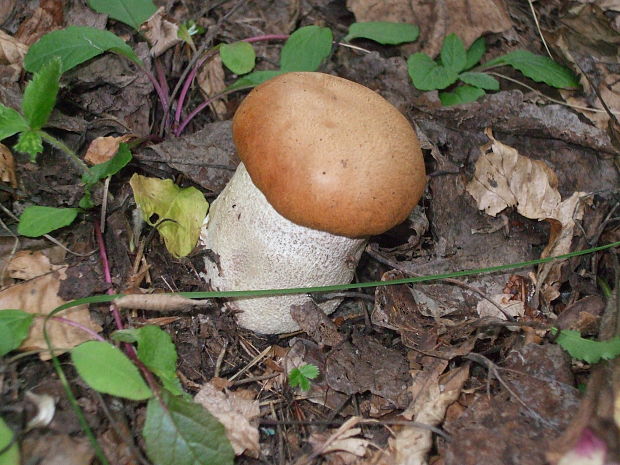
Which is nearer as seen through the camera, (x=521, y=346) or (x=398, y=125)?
(x=398, y=125)

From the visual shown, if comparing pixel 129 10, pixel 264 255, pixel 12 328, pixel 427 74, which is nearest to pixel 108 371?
pixel 12 328

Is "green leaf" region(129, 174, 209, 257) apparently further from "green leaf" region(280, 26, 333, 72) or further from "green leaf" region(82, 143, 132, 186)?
"green leaf" region(280, 26, 333, 72)

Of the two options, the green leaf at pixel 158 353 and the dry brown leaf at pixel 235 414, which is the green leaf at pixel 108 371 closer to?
the green leaf at pixel 158 353

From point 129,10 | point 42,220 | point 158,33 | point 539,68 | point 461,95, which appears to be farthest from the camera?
point 539,68

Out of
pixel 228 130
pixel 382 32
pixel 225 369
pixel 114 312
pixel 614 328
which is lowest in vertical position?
pixel 225 369

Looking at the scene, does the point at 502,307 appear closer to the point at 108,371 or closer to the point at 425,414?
the point at 425,414

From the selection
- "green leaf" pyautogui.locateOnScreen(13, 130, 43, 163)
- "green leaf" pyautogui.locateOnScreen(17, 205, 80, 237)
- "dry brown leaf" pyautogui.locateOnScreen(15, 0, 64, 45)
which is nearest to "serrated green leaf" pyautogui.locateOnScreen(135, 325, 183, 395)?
"green leaf" pyautogui.locateOnScreen(17, 205, 80, 237)

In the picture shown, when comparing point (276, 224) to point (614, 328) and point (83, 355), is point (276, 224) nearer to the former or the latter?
point (83, 355)

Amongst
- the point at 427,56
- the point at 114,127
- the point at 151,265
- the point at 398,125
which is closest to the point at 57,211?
the point at 151,265
